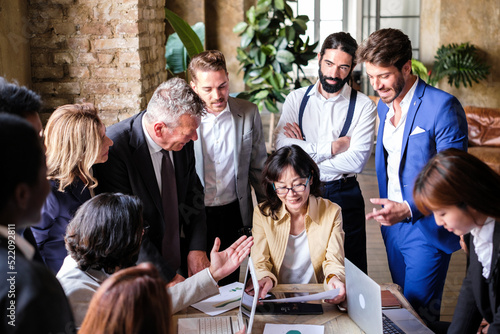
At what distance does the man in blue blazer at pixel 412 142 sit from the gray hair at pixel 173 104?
2.89ft

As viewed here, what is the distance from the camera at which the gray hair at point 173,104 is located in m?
2.59

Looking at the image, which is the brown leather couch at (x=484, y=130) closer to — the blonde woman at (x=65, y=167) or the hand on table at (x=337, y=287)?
the hand on table at (x=337, y=287)

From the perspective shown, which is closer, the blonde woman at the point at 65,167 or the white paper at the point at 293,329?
the white paper at the point at 293,329

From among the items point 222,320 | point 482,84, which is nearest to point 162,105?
point 222,320

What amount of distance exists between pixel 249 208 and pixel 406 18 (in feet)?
26.4

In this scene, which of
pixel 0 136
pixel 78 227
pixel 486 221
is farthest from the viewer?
pixel 78 227

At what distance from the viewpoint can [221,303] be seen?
93.9 inches

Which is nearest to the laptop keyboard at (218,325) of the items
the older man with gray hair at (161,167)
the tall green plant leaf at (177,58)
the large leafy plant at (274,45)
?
the older man with gray hair at (161,167)

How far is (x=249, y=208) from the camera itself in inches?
127

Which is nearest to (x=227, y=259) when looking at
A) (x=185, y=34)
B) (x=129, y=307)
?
(x=129, y=307)

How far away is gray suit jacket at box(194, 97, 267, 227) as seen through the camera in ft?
10.2

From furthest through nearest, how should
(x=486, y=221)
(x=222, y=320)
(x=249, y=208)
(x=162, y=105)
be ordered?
(x=249, y=208), (x=162, y=105), (x=222, y=320), (x=486, y=221)

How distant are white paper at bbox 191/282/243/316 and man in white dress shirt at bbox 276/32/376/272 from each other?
2.97 feet

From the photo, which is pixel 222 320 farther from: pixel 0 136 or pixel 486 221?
pixel 0 136
